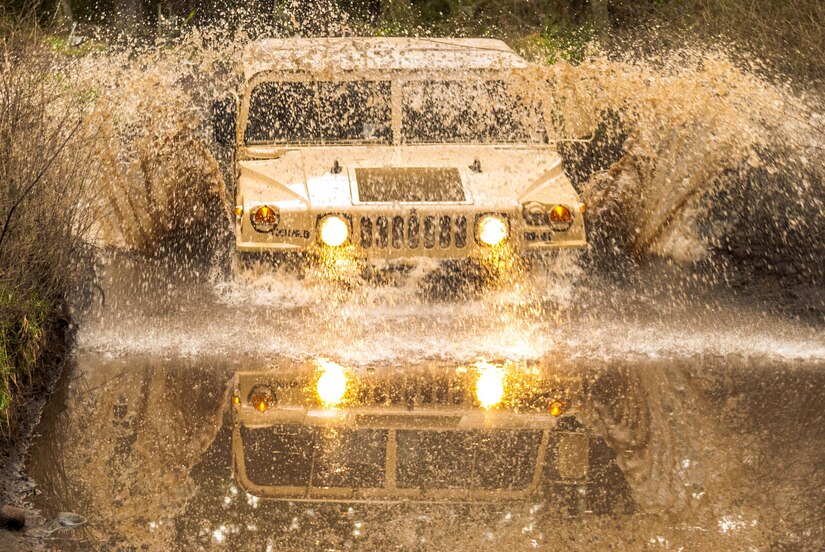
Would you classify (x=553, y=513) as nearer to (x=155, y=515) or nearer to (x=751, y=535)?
(x=751, y=535)

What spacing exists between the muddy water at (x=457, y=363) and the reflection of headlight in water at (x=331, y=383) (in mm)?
133

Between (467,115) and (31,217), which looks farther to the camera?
(467,115)

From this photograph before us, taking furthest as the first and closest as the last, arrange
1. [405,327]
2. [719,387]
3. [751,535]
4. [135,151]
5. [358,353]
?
1. [135,151]
2. [405,327]
3. [358,353]
4. [719,387]
5. [751,535]

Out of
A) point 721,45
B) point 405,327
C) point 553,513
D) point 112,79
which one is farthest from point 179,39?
point 553,513

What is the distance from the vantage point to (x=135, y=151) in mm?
9891

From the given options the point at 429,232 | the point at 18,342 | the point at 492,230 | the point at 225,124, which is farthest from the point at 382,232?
the point at 18,342

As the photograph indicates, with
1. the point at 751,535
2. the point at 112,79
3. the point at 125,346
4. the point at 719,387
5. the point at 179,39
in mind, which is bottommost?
the point at 751,535

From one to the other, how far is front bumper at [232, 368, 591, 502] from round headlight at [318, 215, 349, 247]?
3.08ft

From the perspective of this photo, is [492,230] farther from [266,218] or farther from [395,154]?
[266,218]

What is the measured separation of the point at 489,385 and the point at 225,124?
294 centimetres

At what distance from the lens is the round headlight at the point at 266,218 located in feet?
25.1

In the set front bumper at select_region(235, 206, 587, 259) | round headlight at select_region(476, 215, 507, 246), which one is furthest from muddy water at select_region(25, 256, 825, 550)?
round headlight at select_region(476, 215, 507, 246)

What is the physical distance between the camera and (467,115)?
8.41 meters

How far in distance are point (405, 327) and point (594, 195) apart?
116 inches
